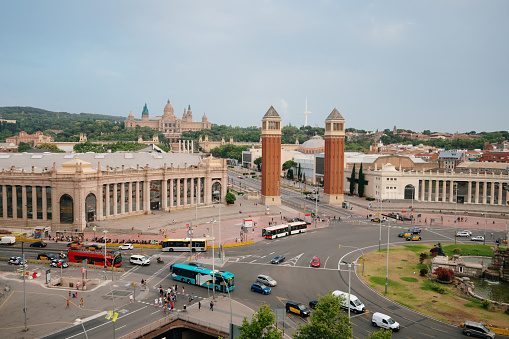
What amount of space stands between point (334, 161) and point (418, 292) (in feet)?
256

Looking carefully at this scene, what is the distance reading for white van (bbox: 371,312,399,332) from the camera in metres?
41.0

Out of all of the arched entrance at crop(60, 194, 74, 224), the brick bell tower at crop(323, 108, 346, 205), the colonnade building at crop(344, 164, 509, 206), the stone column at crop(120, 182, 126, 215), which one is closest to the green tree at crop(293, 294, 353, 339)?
the arched entrance at crop(60, 194, 74, 224)

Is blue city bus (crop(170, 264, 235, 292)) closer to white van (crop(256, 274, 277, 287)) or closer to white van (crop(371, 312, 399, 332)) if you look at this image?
white van (crop(256, 274, 277, 287))

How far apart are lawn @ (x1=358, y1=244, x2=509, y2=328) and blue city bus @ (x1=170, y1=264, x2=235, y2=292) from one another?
19.8 meters

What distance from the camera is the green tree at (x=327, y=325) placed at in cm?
3228

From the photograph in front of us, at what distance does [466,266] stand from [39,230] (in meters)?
77.6

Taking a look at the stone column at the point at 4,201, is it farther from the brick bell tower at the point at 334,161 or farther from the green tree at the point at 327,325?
the brick bell tower at the point at 334,161

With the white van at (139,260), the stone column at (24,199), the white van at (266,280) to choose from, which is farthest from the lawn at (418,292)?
the stone column at (24,199)

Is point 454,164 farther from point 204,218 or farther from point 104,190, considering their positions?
point 104,190

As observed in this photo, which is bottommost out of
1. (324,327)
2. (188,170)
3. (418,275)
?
(418,275)

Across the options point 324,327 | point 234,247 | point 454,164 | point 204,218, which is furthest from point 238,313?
point 454,164

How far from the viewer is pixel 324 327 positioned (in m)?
32.1

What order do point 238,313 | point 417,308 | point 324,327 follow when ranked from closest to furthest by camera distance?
point 324,327 < point 238,313 < point 417,308

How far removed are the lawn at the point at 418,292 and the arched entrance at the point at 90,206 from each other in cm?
5762
